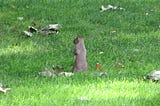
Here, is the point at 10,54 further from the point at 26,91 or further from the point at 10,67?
the point at 26,91

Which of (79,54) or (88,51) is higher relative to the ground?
(79,54)

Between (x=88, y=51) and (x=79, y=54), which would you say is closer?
(x=79, y=54)

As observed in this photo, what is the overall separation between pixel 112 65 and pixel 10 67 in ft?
4.63

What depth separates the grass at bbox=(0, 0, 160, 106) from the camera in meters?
5.69

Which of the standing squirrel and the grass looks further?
the standing squirrel

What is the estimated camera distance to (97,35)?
955 centimetres

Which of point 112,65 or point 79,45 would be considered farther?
point 112,65

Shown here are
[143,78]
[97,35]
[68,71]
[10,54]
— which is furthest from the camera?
[97,35]

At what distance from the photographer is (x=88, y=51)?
27.1 feet

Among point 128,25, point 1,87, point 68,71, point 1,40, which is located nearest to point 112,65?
point 68,71

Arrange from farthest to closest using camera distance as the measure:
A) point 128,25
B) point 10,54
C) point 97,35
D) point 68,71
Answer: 1. point 128,25
2. point 97,35
3. point 10,54
4. point 68,71

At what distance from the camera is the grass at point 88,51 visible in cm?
569

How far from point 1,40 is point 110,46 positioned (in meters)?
1.91

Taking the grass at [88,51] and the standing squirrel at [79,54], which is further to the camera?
the standing squirrel at [79,54]
